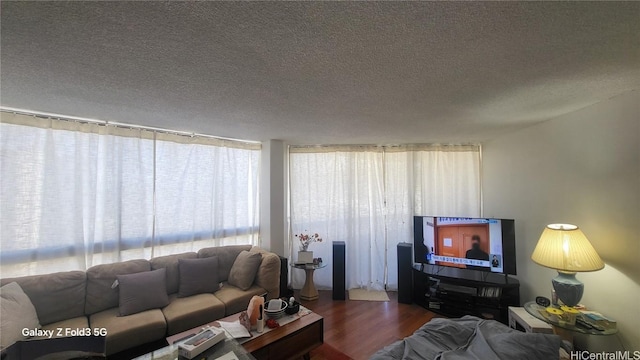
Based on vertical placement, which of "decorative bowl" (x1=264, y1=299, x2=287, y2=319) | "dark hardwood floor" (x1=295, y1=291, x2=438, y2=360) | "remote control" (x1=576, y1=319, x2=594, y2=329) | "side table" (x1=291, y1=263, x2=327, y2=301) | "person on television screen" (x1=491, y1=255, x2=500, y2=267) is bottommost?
"dark hardwood floor" (x1=295, y1=291, x2=438, y2=360)

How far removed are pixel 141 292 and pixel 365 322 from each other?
8.10ft

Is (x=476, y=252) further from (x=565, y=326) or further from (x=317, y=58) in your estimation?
(x=317, y=58)

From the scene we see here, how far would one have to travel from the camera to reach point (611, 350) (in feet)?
6.35

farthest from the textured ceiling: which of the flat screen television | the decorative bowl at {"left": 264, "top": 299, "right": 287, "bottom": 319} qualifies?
the decorative bowl at {"left": 264, "top": 299, "right": 287, "bottom": 319}

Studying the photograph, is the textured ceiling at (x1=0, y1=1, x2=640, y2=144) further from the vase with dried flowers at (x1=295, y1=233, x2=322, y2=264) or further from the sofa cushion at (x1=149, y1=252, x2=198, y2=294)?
the vase with dried flowers at (x1=295, y1=233, x2=322, y2=264)

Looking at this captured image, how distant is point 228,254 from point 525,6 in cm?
341

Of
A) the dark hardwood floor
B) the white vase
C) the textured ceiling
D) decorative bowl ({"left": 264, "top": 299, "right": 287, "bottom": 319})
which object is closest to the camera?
the textured ceiling

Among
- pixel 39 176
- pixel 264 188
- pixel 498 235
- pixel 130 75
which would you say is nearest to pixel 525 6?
pixel 130 75

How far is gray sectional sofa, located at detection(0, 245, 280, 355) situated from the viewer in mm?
2021

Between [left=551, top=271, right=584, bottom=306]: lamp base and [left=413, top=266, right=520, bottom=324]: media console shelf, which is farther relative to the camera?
[left=413, top=266, right=520, bottom=324]: media console shelf

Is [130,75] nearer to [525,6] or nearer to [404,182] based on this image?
[525,6]

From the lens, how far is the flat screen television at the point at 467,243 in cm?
283

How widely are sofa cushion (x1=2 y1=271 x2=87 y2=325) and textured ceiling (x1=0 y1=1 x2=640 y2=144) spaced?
1.56 m

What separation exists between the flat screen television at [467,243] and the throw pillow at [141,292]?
3193 mm
